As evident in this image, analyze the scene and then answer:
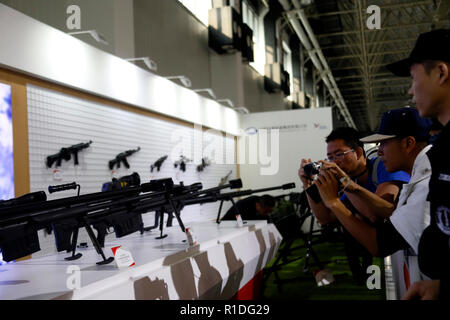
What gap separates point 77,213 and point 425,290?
1584mm

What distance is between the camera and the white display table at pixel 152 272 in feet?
5.43

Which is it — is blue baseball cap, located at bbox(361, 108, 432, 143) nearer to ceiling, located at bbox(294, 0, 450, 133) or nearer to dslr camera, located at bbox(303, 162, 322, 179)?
dslr camera, located at bbox(303, 162, 322, 179)

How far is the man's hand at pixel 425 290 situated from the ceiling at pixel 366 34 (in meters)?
6.18

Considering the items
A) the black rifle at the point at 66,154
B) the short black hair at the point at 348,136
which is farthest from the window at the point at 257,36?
the short black hair at the point at 348,136

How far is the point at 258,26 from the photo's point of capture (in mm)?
11281

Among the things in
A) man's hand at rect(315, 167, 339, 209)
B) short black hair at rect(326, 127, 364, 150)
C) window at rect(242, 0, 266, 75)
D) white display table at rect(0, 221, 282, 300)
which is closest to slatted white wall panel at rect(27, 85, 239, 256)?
white display table at rect(0, 221, 282, 300)

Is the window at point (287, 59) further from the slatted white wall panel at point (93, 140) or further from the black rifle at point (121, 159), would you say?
the black rifle at point (121, 159)

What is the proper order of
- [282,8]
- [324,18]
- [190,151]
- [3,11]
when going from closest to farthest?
[3,11] → [190,151] → [282,8] → [324,18]

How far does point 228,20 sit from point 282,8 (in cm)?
352

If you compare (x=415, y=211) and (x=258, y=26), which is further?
(x=258, y=26)

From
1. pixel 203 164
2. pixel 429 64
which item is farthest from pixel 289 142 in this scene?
pixel 429 64
